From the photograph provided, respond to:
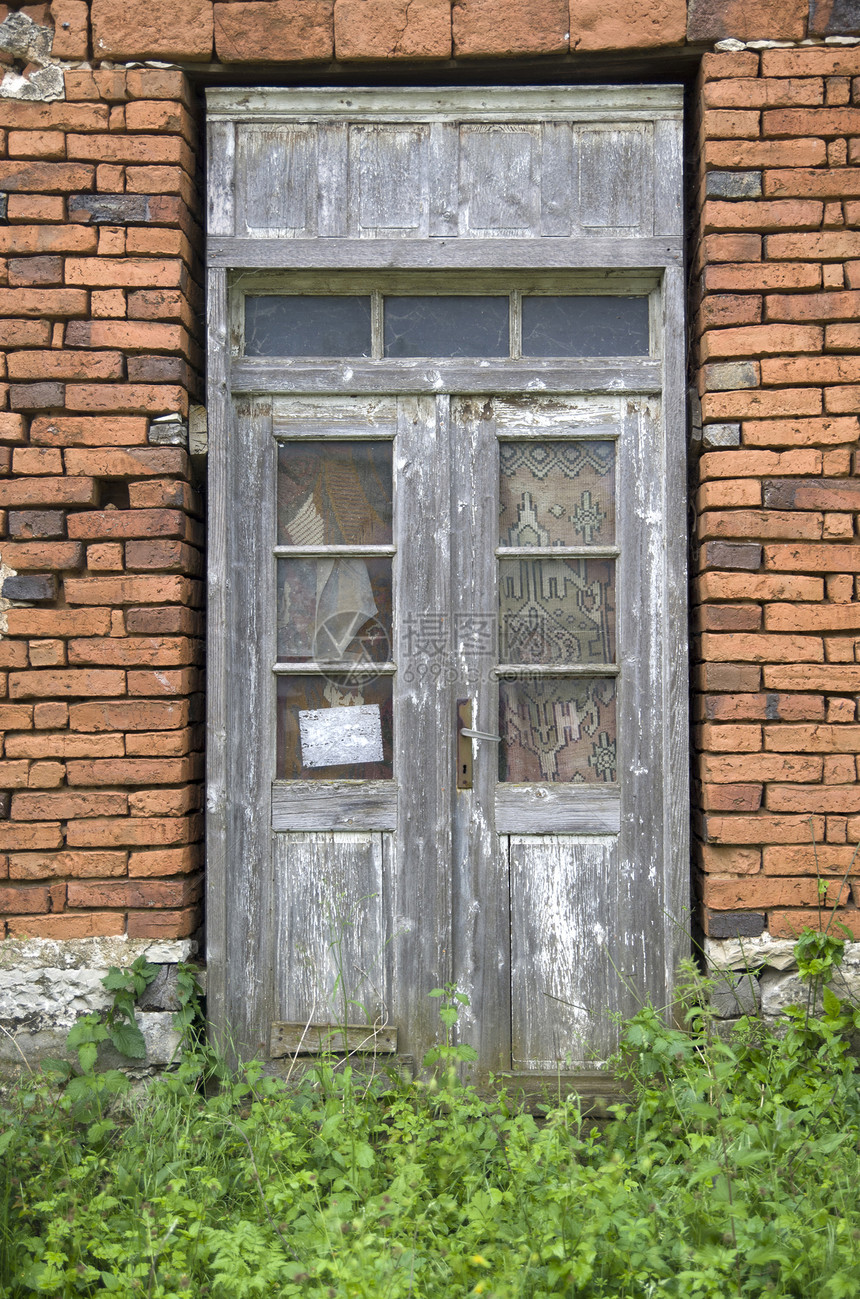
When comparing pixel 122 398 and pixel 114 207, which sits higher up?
pixel 114 207

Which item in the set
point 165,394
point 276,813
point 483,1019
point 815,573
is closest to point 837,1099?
point 483,1019

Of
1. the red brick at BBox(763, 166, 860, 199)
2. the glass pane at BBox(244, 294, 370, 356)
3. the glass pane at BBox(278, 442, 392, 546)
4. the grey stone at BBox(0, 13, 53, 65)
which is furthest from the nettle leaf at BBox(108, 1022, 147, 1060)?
the red brick at BBox(763, 166, 860, 199)

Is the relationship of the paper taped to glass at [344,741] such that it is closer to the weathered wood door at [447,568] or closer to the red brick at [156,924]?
the weathered wood door at [447,568]

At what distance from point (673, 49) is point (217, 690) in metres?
2.53

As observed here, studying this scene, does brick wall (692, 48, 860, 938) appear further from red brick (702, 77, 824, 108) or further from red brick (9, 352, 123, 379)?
red brick (9, 352, 123, 379)

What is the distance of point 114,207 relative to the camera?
2762mm

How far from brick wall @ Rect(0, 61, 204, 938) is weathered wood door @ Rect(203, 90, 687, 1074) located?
0.54ft

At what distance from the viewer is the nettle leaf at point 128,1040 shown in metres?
2.62

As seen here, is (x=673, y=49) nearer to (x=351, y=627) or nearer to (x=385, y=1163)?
(x=351, y=627)

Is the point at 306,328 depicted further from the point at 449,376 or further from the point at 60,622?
the point at 60,622

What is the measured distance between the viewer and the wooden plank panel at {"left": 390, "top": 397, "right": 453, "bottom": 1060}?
286 cm

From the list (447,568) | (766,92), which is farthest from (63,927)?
(766,92)

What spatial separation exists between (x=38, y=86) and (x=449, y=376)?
1586 mm

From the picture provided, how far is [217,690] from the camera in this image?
9.36 ft
